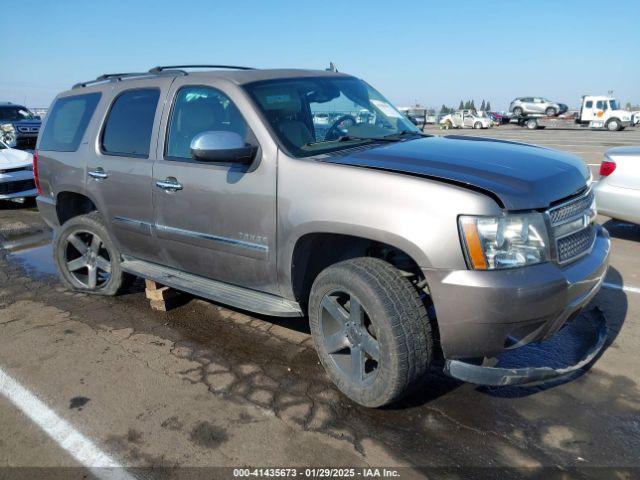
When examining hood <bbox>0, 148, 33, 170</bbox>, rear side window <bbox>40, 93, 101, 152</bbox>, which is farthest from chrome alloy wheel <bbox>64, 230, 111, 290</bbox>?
hood <bbox>0, 148, 33, 170</bbox>

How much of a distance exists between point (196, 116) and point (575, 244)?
2.57 m

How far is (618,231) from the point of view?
22.2ft

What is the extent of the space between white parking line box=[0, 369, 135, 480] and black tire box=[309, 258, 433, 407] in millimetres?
1253

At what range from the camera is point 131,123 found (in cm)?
413

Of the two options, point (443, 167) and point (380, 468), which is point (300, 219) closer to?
point (443, 167)

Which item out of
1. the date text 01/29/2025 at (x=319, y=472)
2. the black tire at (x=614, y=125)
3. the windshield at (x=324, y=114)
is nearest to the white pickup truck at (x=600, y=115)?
the black tire at (x=614, y=125)

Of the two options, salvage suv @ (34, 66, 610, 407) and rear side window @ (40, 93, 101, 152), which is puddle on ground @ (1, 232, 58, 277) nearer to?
rear side window @ (40, 93, 101, 152)

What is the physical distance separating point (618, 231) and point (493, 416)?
5.00 m

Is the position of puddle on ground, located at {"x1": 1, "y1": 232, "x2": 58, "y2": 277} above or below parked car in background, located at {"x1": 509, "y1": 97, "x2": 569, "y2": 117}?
below

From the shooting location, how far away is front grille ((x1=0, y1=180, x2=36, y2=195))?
9500mm

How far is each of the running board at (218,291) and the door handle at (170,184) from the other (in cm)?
68

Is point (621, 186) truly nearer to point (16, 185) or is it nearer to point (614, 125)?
point (16, 185)

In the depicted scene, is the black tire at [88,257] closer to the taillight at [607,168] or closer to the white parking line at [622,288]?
the white parking line at [622,288]

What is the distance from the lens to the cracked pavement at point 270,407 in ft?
8.52
